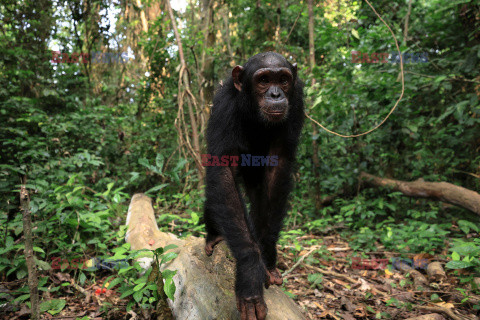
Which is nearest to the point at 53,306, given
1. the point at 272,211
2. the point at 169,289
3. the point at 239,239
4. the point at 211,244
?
the point at 169,289

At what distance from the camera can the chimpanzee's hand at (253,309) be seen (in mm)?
2264

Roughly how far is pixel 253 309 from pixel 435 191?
492 cm

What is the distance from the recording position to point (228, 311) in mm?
2363

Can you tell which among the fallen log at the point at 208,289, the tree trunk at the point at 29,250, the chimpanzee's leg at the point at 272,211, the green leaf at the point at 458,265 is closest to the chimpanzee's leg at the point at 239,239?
the fallen log at the point at 208,289

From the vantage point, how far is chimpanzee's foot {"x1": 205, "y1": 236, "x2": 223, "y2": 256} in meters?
3.11

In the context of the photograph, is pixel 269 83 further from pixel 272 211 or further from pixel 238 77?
pixel 272 211

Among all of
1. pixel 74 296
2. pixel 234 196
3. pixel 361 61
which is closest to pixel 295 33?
pixel 361 61

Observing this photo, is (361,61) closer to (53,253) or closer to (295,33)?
(295,33)

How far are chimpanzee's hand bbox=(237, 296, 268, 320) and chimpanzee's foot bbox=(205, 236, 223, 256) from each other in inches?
34.0

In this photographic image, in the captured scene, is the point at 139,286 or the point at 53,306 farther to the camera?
the point at 53,306

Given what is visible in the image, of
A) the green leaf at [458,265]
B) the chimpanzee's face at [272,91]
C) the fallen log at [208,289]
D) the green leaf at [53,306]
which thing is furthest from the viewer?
the green leaf at [458,265]

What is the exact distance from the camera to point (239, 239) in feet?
8.38

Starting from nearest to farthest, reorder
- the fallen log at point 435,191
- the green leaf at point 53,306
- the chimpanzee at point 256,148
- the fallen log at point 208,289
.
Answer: the fallen log at point 208,289
the chimpanzee at point 256,148
the green leaf at point 53,306
the fallen log at point 435,191

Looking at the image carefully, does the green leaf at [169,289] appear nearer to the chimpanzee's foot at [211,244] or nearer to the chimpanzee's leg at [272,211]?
the chimpanzee's foot at [211,244]
